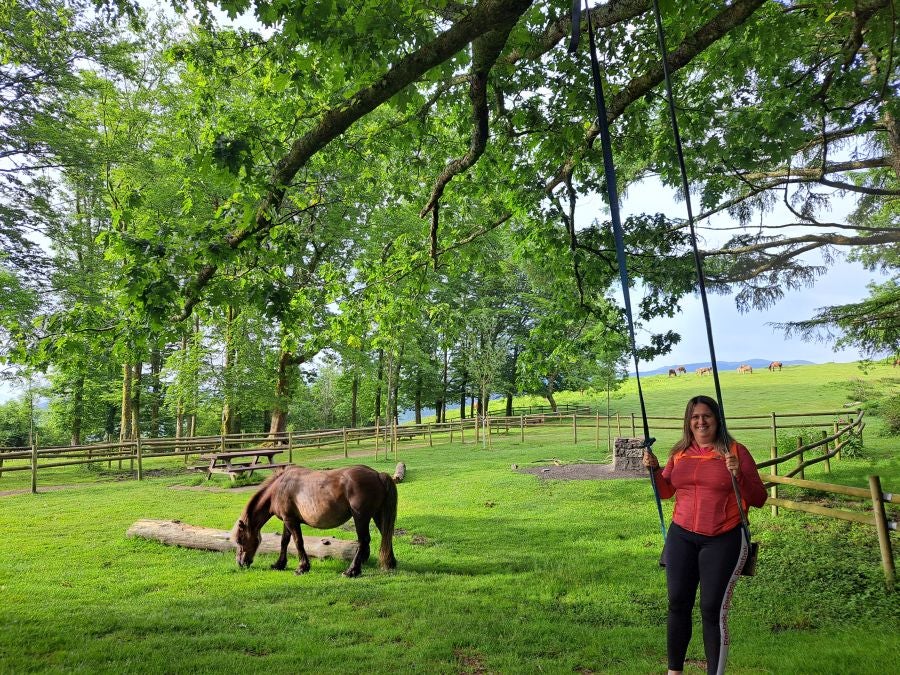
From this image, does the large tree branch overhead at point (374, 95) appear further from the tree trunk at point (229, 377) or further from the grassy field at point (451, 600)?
the tree trunk at point (229, 377)

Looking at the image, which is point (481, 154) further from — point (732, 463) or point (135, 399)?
point (135, 399)

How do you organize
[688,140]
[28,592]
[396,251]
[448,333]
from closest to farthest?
[28,592] → [688,140] → [396,251] → [448,333]

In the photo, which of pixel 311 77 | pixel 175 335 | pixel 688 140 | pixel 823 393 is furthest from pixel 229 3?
pixel 823 393

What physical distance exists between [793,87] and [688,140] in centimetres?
138

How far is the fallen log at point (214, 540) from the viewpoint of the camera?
23.2ft

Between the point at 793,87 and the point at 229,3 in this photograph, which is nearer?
the point at 229,3

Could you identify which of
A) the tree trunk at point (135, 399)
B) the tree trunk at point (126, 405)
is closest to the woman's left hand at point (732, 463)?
the tree trunk at point (126, 405)

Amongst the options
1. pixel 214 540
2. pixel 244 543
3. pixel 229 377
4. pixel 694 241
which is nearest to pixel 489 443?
pixel 229 377

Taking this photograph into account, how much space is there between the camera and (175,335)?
490 cm

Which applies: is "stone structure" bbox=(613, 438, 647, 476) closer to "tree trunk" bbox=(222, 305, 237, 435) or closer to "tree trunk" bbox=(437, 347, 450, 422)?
"tree trunk" bbox=(222, 305, 237, 435)

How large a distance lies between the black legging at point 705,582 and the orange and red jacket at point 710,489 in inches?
2.5

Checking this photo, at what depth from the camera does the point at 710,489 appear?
3.11 meters

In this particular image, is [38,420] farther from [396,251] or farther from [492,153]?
[492,153]

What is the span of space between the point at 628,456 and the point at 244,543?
9829 mm
